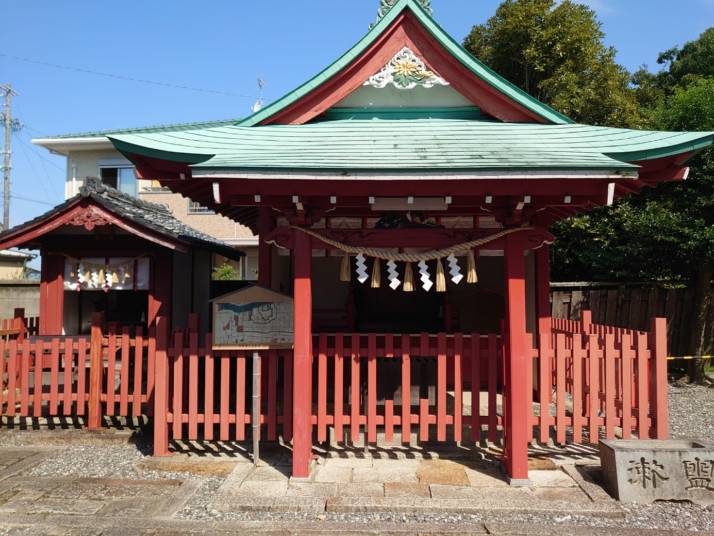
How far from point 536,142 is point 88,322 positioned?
978cm

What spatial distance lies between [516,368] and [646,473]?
165cm

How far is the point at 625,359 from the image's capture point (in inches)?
241

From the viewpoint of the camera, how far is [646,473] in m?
5.26

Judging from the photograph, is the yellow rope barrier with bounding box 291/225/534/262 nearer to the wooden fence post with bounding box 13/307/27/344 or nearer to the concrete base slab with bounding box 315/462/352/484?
the concrete base slab with bounding box 315/462/352/484

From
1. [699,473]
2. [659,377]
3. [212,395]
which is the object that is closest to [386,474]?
[212,395]

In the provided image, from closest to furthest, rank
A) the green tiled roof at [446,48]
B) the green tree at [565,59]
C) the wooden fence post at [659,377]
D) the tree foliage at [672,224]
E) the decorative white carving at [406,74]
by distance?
the wooden fence post at [659,377]
the green tiled roof at [446,48]
the decorative white carving at [406,74]
the tree foliage at [672,224]
the green tree at [565,59]

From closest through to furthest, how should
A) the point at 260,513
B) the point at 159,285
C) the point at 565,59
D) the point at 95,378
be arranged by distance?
the point at 260,513 < the point at 95,378 < the point at 159,285 < the point at 565,59

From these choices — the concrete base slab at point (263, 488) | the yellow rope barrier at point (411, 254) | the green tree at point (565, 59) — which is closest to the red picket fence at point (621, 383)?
the yellow rope barrier at point (411, 254)

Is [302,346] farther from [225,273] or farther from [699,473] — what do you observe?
[225,273]

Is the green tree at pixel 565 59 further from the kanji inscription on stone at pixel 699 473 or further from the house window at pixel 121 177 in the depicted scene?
the house window at pixel 121 177

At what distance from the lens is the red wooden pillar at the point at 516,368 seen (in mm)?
5648

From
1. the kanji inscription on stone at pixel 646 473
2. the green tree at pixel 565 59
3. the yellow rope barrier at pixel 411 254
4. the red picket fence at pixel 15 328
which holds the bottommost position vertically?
the kanji inscription on stone at pixel 646 473

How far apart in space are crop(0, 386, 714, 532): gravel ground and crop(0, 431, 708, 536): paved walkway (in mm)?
16

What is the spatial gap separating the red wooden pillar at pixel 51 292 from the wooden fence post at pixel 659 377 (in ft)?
30.2
